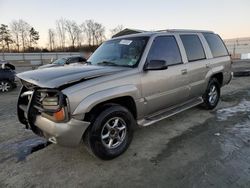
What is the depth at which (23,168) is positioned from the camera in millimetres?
3355

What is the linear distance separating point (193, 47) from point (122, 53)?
1798 mm

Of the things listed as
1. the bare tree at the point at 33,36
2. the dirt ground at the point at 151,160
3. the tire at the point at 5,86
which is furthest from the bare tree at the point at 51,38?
the dirt ground at the point at 151,160

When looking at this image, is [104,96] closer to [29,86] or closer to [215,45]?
[29,86]

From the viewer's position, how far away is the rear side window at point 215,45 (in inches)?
225

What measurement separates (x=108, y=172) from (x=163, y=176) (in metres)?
0.76

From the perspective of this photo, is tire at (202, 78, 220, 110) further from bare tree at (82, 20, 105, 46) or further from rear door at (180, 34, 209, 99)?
bare tree at (82, 20, 105, 46)

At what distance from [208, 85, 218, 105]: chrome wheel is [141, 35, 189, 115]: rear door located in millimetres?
1306

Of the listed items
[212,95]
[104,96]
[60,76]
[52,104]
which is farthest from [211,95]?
[52,104]

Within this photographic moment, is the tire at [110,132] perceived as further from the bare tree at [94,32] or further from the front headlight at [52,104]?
the bare tree at [94,32]

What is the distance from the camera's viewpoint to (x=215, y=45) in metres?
5.93

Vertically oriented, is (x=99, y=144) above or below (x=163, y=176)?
above

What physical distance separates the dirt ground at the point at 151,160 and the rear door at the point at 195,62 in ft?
2.62

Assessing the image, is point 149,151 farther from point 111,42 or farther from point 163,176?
point 111,42

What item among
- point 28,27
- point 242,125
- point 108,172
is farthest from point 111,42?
point 28,27
